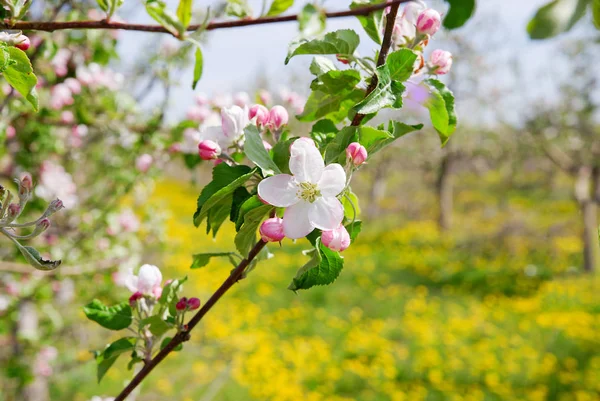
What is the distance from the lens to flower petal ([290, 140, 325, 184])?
0.57 meters

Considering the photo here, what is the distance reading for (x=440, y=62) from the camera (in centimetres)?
70

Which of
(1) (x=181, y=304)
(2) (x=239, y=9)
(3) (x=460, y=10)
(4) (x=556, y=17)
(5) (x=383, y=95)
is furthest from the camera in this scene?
(1) (x=181, y=304)

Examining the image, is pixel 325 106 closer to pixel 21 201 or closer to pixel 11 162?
pixel 21 201

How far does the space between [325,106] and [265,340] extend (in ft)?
16.4

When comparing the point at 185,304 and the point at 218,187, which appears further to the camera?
the point at 185,304

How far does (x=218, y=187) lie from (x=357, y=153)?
0.18 meters

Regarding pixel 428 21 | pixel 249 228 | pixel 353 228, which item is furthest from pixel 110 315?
pixel 428 21

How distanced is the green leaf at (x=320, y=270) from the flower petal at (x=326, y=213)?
0.08ft

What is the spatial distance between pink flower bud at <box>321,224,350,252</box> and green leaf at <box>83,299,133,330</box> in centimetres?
39

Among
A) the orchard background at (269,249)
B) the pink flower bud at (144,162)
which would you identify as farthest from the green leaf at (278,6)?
the pink flower bud at (144,162)

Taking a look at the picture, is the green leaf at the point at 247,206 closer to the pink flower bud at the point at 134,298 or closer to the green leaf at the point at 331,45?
the green leaf at the point at 331,45

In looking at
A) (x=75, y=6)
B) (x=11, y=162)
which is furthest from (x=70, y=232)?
(x=75, y=6)

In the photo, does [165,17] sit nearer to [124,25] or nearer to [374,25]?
[124,25]

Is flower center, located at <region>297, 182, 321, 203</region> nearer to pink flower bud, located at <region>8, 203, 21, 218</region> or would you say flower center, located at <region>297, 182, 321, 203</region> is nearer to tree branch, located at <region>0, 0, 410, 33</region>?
tree branch, located at <region>0, 0, 410, 33</region>
